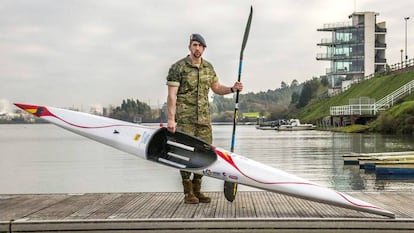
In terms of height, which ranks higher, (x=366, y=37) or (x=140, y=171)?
(x=366, y=37)

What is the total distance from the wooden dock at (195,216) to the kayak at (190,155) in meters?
0.24

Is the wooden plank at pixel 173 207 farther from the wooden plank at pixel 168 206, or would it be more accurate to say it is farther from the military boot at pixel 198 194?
the military boot at pixel 198 194

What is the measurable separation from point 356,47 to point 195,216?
88.6 meters

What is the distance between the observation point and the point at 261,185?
7.32 metres

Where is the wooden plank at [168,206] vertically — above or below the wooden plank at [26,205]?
above

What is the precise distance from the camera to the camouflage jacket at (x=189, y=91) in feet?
25.4

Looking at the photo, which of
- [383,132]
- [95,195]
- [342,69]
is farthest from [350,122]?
[95,195]

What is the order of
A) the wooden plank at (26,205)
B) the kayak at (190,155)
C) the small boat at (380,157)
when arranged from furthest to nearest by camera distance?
1. the small boat at (380,157)
2. the kayak at (190,155)
3. the wooden plank at (26,205)

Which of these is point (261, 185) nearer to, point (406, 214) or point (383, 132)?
point (406, 214)

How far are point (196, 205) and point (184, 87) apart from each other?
1.70 meters

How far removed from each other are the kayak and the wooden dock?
0.80 ft

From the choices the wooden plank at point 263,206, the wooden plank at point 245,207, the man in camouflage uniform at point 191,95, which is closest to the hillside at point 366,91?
the wooden plank at point 263,206

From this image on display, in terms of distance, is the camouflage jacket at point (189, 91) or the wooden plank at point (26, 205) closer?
the wooden plank at point (26, 205)

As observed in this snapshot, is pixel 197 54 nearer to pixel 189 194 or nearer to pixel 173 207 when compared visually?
pixel 189 194
